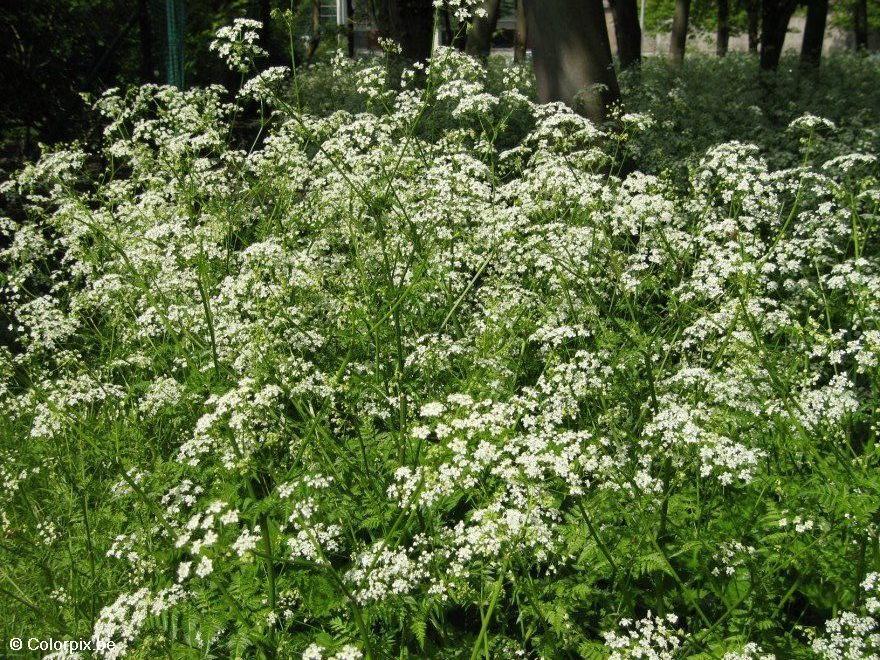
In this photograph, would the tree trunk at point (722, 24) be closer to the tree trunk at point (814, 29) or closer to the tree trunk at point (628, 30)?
the tree trunk at point (814, 29)

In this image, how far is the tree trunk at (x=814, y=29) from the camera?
728 inches

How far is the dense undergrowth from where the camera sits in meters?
3.29

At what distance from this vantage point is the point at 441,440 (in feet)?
11.7

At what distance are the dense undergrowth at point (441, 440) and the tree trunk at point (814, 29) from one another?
617 inches

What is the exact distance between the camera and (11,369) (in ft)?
15.8

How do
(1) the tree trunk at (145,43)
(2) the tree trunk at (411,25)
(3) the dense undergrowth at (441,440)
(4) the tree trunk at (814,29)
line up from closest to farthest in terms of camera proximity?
(3) the dense undergrowth at (441,440)
(1) the tree trunk at (145,43)
(2) the tree trunk at (411,25)
(4) the tree trunk at (814,29)

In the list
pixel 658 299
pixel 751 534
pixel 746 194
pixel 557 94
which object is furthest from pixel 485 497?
pixel 557 94

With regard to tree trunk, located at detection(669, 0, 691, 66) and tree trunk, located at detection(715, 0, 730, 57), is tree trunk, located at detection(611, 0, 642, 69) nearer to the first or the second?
tree trunk, located at detection(669, 0, 691, 66)

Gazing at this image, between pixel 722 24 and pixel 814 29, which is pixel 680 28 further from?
pixel 722 24

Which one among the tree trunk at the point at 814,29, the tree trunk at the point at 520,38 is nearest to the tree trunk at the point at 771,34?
the tree trunk at the point at 814,29

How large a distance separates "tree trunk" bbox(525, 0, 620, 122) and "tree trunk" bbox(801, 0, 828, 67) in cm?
1262

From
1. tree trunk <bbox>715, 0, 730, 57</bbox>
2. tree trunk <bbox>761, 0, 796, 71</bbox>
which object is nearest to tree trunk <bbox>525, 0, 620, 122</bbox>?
tree trunk <bbox>761, 0, 796, 71</bbox>

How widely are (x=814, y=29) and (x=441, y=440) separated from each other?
65.4 ft

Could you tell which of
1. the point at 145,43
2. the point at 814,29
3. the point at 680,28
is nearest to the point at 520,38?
the point at 680,28
